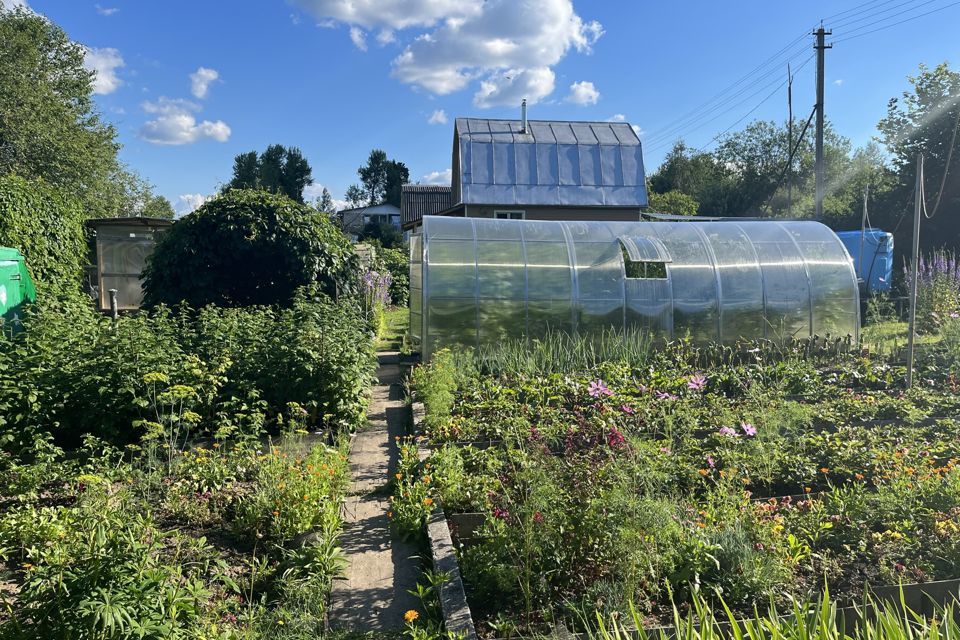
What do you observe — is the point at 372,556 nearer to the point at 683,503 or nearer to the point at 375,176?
the point at 683,503

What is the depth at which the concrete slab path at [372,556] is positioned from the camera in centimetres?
342

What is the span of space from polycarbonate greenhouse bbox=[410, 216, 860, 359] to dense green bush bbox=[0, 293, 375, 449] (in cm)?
238

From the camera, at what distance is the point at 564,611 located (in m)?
3.15

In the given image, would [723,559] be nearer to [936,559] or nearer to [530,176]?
[936,559]

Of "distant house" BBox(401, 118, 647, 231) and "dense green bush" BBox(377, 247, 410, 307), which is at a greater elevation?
"distant house" BBox(401, 118, 647, 231)

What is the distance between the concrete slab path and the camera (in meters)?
3.42

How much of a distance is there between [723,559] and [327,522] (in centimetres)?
244

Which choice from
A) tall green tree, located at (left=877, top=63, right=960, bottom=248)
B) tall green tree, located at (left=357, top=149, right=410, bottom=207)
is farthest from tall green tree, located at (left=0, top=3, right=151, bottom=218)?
tall green tree, located at (left=357, top=149, right=410, bottom=207)

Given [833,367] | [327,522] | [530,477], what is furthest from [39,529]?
[833,367]

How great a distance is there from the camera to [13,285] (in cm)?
902

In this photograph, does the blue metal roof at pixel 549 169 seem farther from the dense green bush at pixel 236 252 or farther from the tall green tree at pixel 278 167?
the tall green tree at pixel 278 167

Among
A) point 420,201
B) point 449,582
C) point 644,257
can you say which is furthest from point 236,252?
point 420,201

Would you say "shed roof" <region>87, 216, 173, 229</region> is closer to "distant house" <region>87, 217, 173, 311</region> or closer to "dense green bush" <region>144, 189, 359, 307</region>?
"distant house" <region>87, 217, 173, 311</region>

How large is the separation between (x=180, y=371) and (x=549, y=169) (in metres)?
18.5
